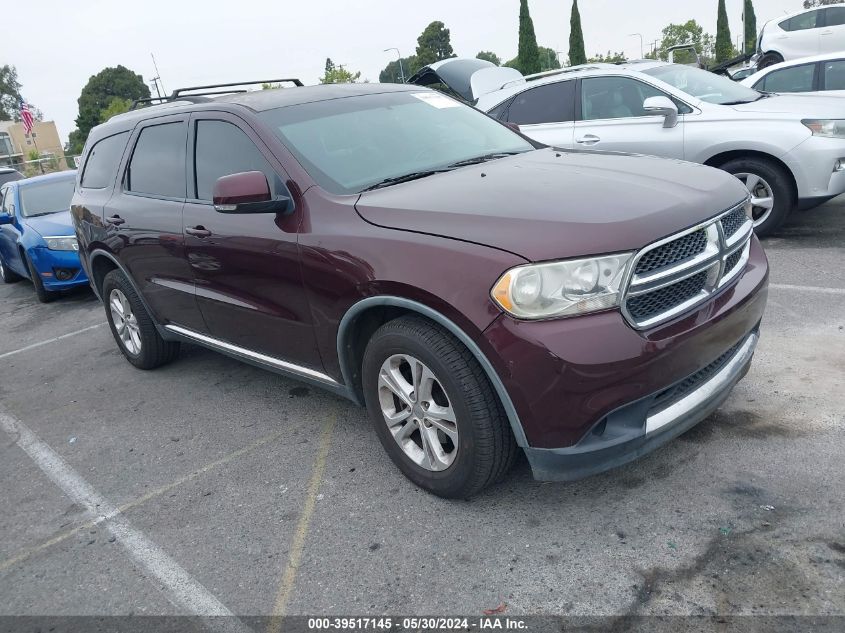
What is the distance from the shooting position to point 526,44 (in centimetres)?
4578

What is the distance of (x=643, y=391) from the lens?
8.16 feet

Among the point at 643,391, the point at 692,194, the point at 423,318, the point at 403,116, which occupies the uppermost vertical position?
the point at 403,116

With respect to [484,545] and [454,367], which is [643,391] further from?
[484,545]

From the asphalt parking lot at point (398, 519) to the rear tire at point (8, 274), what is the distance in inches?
262

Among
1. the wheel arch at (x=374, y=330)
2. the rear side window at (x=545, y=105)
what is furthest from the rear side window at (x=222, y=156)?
the rear side window at (x=545, y=105)

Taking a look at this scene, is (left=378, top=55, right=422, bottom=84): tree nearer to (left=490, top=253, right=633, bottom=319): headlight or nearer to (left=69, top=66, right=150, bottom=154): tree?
(left=69, top=66, right=150, bottom=154): tree

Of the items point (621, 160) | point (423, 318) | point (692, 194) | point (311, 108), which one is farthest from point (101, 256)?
point (692, 194)

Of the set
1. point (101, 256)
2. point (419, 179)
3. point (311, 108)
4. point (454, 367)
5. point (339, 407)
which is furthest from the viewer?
point (101, 256)

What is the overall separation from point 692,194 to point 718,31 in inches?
2102

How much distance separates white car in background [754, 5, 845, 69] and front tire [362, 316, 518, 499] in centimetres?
1577

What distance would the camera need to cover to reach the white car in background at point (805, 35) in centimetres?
1557

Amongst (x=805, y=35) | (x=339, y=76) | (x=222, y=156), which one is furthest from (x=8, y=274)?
(x=339, y=76)

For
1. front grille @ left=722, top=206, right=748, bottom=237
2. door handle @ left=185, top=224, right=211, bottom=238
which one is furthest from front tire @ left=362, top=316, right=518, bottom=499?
door handle @ left=185, top=224, right=211, bottom=238

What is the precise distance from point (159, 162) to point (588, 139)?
440 centimetres
